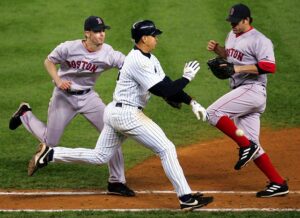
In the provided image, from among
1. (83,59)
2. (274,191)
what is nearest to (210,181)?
(274,191)

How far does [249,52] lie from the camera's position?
10328mm

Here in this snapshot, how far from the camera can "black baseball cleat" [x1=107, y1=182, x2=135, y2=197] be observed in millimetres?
10008

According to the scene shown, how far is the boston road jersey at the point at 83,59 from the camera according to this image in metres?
10.4

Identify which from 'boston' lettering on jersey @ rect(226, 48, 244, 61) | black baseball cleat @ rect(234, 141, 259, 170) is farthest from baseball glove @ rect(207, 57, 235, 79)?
black baseball cleat @ rect(234, 141, 259, 170)

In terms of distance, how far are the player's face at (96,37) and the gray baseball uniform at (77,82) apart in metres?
0.15

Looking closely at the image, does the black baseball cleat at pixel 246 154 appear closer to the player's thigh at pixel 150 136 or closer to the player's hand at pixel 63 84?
the player's thigh at pixel 150 136

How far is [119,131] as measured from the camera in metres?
9.54

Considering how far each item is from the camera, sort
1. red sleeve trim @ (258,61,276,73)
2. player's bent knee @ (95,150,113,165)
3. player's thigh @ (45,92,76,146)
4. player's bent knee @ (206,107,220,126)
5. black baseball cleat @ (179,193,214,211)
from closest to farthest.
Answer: black baseball cleat @ (179,193,214,211) < player's bent knee @ (95,150,113,165) < red sleeve trim @ (258,61,276,73) < player's bent knee @ (206,107,220,126) < player's thigh @ (45,92,76,146)

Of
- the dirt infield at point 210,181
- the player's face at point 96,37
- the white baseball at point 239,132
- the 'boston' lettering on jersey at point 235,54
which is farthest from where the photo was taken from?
the 'boston' lettering on jersey at point 235,54

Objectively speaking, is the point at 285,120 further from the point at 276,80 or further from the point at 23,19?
the point at 23,19

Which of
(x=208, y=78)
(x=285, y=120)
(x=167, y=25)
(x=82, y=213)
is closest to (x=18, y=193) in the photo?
(x=82, y=213)

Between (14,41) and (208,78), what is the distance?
3784 millimetres

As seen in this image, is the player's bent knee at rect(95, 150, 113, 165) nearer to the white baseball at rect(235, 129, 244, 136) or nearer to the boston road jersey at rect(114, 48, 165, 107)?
the boston road jersey at rect(114, 48, 165, 107)

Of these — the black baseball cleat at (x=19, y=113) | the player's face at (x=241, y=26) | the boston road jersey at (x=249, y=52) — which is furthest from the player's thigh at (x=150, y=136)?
the black baseball cleat at (x=19, y=113)
